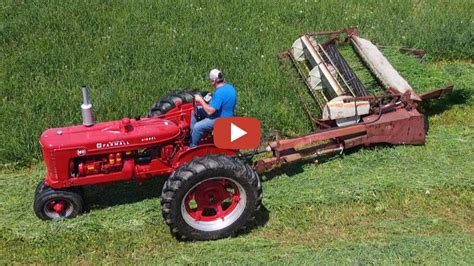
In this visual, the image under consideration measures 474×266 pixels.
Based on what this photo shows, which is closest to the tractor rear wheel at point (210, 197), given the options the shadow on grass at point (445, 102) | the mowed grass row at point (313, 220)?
the mowed grass row at point (313, 220)

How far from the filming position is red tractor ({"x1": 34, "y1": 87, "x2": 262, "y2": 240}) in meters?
6.09

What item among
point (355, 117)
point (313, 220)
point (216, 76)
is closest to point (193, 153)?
point (216, 76)

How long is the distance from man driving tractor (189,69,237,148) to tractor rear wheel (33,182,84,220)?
1.41 m

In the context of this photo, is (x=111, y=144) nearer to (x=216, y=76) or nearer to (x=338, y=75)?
(x=216, y=76)

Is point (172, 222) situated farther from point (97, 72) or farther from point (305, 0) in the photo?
point (305, 0)

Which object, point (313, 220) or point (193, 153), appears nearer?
point (193, 153)

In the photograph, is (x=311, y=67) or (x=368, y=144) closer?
(x=368, y=144)

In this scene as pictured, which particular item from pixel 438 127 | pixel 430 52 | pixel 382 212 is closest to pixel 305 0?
pixel 430 52

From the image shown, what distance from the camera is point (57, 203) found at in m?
6.61

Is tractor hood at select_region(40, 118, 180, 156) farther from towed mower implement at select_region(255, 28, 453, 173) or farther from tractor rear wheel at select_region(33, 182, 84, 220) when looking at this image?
towed mower implement at select_region(255, 28, 453, 173)

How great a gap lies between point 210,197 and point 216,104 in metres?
1.02

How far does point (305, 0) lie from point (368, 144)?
5914mm

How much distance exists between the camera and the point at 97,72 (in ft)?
31.8

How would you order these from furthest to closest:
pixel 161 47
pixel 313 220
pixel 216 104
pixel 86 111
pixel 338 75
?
pixel 161 47 → pixel 338 75 → pixel 313 220 → pixel 216 104 → pixel 86 111
